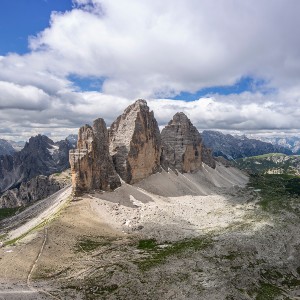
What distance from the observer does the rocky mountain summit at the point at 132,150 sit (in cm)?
10962

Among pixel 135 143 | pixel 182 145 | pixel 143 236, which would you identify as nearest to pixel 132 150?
pixel 135 143

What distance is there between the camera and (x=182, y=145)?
177125mm

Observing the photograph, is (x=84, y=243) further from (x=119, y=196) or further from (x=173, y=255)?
(x=119, y=196)

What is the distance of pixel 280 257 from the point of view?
74.3 metres

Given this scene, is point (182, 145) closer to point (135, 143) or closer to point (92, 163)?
point (135, 143)

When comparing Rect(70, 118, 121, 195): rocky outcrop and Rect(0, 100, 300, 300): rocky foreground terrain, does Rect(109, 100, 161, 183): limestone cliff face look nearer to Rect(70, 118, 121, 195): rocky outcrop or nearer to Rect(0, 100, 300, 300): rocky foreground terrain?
Rect(0, 100, 300, 300): rocky foreground terrain

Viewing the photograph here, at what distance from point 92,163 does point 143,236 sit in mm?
34621

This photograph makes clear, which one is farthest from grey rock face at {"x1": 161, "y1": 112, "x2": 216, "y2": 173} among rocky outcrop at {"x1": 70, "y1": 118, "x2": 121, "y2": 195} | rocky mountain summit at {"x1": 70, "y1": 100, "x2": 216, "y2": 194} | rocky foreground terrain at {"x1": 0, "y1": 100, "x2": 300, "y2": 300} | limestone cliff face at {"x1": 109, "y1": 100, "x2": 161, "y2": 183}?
rocky outcrop at {"x1": 70, "y1": 118, "x2": 121, "y2": 195}

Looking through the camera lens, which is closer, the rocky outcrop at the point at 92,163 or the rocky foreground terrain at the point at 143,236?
the rocky foreground terrain at the point at 143,236

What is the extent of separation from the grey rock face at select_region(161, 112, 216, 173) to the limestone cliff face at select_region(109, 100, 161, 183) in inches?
888

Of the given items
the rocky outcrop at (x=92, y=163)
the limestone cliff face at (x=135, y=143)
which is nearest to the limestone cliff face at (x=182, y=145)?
the limestone cliff face at (x=135, y=143)

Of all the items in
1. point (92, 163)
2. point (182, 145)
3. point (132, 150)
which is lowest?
point (92, 163)

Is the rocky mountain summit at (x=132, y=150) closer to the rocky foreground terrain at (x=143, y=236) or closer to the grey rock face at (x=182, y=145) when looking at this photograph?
the grey rock face at (x=182, y=145)

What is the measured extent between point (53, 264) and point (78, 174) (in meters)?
44.1
